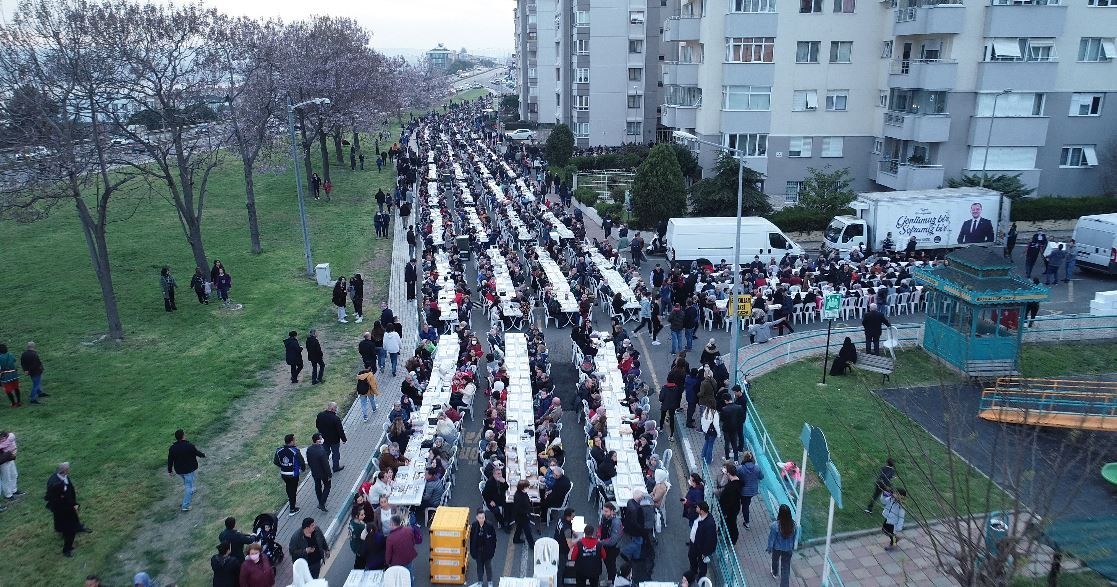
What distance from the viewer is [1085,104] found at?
117ft

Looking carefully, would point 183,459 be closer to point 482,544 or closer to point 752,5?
point 482,544

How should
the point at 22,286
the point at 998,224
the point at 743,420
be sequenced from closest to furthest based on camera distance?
the point at 743,420 < the point at 22,286 < the point at 998,224

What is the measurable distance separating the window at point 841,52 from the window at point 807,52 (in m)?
0.88

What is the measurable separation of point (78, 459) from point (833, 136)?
38.2 meters

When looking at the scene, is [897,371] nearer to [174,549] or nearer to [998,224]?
[998,224]

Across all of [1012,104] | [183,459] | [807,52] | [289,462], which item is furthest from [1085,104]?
[183,459]

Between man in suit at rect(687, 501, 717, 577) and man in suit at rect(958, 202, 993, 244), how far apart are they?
84.0 ft

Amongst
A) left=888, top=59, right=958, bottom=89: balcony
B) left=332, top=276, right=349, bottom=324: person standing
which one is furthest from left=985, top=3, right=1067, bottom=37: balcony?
left=332, top=276, right=349, bottom=324: person standing

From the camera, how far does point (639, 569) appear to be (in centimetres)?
1105

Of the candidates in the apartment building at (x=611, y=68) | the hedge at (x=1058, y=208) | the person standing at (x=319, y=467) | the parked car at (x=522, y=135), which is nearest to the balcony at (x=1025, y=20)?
the hedge at (x=1058, y=208)

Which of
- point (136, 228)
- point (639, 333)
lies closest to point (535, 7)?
point (136, 228)

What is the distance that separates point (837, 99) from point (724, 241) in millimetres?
16649

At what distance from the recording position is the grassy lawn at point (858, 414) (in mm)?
13266

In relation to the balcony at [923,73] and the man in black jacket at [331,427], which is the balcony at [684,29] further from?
the man in black jacket at [331,427]
